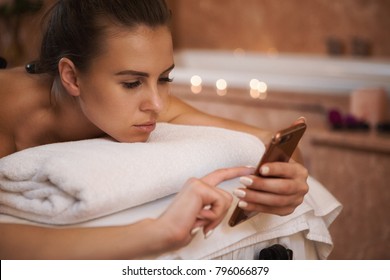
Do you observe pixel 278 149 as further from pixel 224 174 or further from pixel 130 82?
pixel 130 82

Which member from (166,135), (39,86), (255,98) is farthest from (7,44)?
(166,135)

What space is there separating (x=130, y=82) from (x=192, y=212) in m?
0.24

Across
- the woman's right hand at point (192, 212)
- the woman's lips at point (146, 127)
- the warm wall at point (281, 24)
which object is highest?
the warm wall at point (281, 24)

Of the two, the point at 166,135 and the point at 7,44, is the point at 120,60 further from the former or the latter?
the point at 7,44

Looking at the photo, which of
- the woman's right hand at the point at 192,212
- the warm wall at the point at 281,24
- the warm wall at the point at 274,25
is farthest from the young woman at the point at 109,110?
the warm wall at the point at 281,24

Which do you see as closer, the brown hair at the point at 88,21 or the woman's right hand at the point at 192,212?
the woman's right hand at the point at 192,212

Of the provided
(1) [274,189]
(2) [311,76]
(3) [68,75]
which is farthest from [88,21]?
(2) [311,76]

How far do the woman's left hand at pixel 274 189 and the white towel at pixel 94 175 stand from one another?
0.08m

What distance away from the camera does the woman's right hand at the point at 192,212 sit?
0.75 metres

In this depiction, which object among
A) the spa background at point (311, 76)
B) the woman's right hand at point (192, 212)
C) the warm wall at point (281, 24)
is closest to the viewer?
the woman's right hand at point (192, 212)

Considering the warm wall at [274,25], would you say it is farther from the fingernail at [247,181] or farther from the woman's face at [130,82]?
the fingernail at [247,181]

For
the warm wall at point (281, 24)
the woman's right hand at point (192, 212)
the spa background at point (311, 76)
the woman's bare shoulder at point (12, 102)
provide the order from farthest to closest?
the warm wall at point (281, 24) → the spa background at point (311, 76) → the woman's bare shoulder at point (12, 102) → the woman's right hand at point (192, 212)
